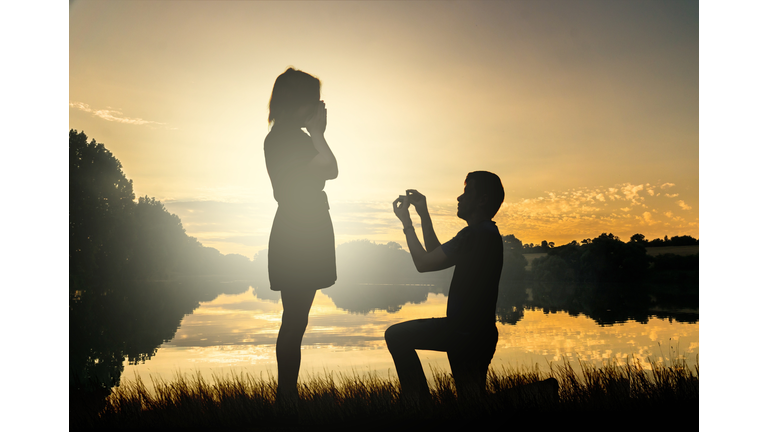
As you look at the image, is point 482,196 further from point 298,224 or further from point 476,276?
point 298,224

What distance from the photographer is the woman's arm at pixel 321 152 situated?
2934 millimetres

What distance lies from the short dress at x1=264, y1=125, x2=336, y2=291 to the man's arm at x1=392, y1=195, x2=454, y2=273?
0.50 m

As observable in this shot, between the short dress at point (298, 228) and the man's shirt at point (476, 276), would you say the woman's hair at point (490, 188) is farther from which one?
the short dress at point (298, 228)

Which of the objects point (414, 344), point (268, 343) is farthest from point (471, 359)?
point (268, 343)

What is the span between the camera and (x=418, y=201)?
3.02 metres

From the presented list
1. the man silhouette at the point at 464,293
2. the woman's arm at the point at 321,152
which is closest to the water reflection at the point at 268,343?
the man silhouette at the point at 464,293

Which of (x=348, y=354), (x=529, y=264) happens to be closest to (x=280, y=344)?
(x=348, y=354)

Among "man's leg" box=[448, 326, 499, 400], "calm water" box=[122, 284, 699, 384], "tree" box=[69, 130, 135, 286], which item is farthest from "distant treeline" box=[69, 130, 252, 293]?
"man's leg" box=[448, 326, 499, 400]

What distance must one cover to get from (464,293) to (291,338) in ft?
3.59

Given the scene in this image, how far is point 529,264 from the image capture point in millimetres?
36219

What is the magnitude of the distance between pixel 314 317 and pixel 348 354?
6051 mm

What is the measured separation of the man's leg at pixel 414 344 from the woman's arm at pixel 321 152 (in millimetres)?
1027

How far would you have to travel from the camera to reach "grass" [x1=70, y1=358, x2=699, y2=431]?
296 cm
